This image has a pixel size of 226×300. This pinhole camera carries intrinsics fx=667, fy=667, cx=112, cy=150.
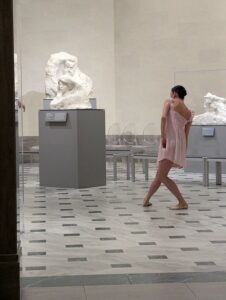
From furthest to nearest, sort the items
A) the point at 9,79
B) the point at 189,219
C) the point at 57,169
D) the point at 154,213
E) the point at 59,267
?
1. the point at 57,169
2. the point at 154,213
3. the point at 189,219
4. the point at 59,267
5. the point at 9,79

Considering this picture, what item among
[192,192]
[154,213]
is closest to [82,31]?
[192,192]

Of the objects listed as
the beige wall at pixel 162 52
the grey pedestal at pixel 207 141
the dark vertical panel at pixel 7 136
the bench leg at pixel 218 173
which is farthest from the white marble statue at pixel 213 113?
the dark vertical panel at pixel 7 136

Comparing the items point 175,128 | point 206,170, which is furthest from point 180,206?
point 206,170

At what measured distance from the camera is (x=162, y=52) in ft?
71.9

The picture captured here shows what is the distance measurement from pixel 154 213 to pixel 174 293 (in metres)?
4.89

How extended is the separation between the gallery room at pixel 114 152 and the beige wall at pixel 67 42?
4cm

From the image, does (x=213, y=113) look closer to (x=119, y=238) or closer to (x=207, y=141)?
(x=207, y=141)

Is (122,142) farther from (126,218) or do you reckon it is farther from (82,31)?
(126,218)

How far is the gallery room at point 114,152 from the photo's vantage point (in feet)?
19.0

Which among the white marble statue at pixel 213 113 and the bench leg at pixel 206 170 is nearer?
the bench leg at pixel 206 170

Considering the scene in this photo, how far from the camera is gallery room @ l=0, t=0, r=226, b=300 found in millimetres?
5797

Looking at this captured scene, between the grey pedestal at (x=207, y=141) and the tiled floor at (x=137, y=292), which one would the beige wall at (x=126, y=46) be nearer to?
the grey pedestal at (x=207, y=141)

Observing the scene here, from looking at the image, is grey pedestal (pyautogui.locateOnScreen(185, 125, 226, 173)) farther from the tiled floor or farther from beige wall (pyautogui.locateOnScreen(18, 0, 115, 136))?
the tiled floor

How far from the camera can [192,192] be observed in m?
13.2
